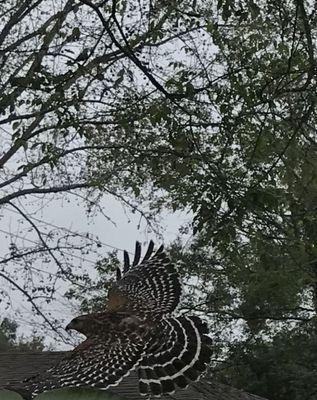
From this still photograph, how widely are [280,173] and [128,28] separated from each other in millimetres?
923

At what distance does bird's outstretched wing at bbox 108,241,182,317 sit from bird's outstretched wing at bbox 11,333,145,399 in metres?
0.15

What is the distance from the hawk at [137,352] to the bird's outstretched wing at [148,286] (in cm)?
1

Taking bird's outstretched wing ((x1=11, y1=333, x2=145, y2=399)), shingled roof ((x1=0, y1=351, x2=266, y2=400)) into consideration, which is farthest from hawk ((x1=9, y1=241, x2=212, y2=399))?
shingled roof ((x1=0, y1=351, x2=266, y2=400))

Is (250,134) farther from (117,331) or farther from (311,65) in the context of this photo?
(117,331)

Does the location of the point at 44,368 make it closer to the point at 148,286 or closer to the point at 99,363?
the point at 148,286

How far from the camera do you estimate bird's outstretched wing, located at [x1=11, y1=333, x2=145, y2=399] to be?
1221mm

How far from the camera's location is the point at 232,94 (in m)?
2.60

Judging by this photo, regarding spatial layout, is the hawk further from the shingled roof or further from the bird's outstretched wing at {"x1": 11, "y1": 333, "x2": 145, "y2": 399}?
the shingled roof

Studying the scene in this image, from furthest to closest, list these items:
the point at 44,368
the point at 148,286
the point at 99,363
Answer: the point at 44,368
the point at 148,286
the point at 99,363

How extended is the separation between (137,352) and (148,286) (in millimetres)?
346

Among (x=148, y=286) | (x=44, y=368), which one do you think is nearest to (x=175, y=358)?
(x=148, y=286)

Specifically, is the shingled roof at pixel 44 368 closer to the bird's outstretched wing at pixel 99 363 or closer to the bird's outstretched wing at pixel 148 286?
the bird's outstretched wing at pixel 148 286

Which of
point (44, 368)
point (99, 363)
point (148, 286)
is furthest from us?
point (44, 368)

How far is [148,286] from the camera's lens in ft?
5.43
